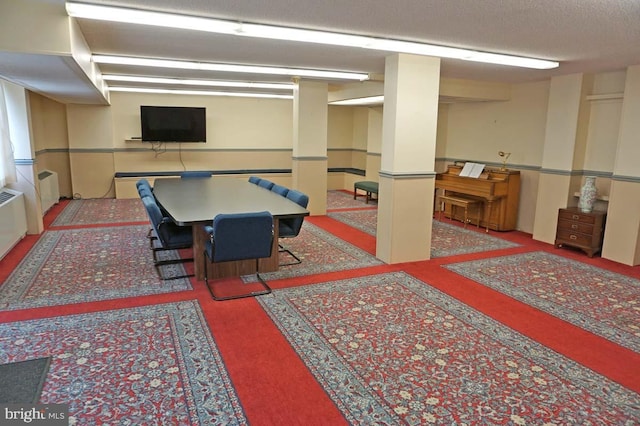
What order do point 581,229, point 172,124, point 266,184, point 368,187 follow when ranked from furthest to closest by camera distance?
point 172,124
point 368,187
point 266,184
point 581,229

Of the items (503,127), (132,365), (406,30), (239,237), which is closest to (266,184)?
(239,237)

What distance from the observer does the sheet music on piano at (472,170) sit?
7348 millimetres

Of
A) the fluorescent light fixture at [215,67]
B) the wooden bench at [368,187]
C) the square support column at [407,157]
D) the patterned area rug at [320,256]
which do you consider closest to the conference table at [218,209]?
the patterned area rug at [320,256]

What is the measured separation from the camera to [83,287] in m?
4.15

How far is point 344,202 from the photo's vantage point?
9.59m

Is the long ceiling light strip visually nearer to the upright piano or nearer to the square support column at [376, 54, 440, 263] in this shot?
the square support column at [376, 54, 440, 263]

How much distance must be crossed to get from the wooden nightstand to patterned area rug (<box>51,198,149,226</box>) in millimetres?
6478

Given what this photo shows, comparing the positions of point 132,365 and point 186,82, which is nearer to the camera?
point 132,365

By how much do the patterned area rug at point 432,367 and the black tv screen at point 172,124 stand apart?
6.80 metres

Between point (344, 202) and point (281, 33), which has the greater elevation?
point (281, 33)

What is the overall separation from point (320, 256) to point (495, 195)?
3.36 metres

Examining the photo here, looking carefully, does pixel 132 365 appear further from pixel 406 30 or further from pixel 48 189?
pixel 48 189

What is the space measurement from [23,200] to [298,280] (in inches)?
166

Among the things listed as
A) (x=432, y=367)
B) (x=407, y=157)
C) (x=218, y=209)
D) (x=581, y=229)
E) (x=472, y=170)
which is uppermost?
(x=407, y=157)
